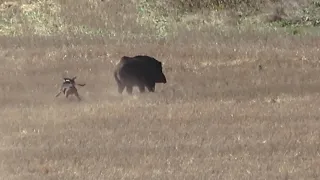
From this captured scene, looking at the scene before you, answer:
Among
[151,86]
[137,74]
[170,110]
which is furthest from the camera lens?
[151,86]

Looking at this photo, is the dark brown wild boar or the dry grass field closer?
the dry grass field

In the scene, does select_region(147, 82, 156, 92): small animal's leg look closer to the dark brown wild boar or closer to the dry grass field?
the dark brown wild boar

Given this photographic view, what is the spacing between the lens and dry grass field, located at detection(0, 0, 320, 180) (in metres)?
7.99

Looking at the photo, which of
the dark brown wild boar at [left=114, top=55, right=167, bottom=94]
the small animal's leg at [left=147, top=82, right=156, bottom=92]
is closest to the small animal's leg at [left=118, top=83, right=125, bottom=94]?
the dark brown wild boar at [left=114, top=55, right=167, bottom=94]

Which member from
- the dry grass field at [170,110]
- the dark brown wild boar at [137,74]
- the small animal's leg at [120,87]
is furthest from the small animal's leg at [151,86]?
the small animal's leg at [120,87]

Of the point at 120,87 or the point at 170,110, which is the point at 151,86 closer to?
the point at 120,87

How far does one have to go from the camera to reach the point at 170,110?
36.6ft

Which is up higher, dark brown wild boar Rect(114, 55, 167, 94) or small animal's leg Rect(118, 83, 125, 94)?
dark brown wild boar Rect(114, 55, 167, 94)

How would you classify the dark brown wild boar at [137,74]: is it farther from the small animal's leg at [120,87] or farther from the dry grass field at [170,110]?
the dry grass field at [170,110]

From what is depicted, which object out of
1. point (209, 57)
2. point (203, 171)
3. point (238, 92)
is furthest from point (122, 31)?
point (203, 171)

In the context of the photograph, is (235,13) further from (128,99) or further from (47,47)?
(128,99)

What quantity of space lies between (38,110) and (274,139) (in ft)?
12.6

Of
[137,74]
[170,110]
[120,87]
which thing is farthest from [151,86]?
[170,110]

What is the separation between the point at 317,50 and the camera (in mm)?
17031
